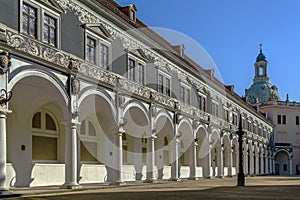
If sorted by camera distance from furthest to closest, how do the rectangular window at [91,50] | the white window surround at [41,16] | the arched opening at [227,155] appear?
the arched opening at [227,155], the rectangular window at [91,50], the white window surround at [41,16]

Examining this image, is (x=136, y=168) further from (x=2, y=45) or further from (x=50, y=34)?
(x=2, y=45)

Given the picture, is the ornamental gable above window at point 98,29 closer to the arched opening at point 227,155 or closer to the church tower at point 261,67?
the arched opening at point 227,155

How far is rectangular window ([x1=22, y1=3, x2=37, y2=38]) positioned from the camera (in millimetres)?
17234

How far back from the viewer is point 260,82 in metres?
93.0

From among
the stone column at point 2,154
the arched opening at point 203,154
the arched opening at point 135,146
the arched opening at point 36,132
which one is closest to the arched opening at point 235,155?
the arched opening at point 203,154

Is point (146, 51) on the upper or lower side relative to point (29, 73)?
upper

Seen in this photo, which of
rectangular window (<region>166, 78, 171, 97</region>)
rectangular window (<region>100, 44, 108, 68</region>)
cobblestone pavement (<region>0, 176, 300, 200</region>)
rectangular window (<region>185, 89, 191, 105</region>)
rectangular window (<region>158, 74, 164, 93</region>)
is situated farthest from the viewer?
rectangular window (<region>185, 89, 191, 105</region>)

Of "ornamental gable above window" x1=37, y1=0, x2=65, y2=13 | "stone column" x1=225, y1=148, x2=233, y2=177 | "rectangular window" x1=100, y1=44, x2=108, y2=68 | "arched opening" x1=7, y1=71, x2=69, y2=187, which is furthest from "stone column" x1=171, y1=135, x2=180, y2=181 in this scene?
"stone column" x1=225, y1=148, x2=233, y2=177

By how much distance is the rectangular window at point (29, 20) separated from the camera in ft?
56.5

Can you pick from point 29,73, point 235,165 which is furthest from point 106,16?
point 235,165

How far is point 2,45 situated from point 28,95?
476cm

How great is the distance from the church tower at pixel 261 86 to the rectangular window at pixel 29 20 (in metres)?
75.0

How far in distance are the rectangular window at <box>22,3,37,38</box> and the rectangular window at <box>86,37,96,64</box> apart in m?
3.96

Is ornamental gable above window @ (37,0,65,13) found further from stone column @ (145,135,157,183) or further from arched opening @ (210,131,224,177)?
arched opening @ (210,131,224,177)
